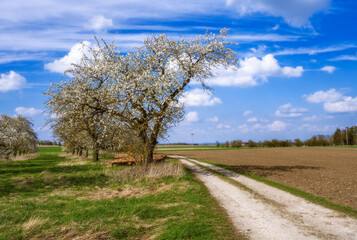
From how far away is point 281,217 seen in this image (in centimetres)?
983

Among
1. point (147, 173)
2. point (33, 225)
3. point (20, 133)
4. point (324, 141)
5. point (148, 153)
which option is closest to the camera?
point (33, 225)

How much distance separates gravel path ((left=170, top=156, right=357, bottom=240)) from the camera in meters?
8.14

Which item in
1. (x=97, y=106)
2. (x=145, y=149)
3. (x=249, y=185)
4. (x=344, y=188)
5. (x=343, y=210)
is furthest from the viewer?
(x=97, y=106)

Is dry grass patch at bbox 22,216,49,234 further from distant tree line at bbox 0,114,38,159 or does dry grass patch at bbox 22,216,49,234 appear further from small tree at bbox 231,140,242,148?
small tree at bbox 231,140,242,148

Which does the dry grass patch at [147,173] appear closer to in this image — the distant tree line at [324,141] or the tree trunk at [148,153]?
the tree trunk at [148,153]

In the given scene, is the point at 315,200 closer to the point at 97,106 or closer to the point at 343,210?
the point at 343,210

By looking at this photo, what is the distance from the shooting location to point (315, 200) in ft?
41.6

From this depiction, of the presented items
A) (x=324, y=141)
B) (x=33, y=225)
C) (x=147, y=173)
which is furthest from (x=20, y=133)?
(x=324, y=141)

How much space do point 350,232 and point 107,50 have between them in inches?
859

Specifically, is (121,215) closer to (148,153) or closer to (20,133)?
(148,153)

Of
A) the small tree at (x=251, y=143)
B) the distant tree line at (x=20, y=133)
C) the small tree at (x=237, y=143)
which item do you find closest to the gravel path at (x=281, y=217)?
the distant tree line at (x=20, y=133)

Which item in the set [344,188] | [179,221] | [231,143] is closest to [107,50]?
[179,221]

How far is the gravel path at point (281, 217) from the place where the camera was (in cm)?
814

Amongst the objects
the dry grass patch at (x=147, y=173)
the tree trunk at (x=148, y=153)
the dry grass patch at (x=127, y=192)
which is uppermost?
the tree trunk at (x=148, y=153)
